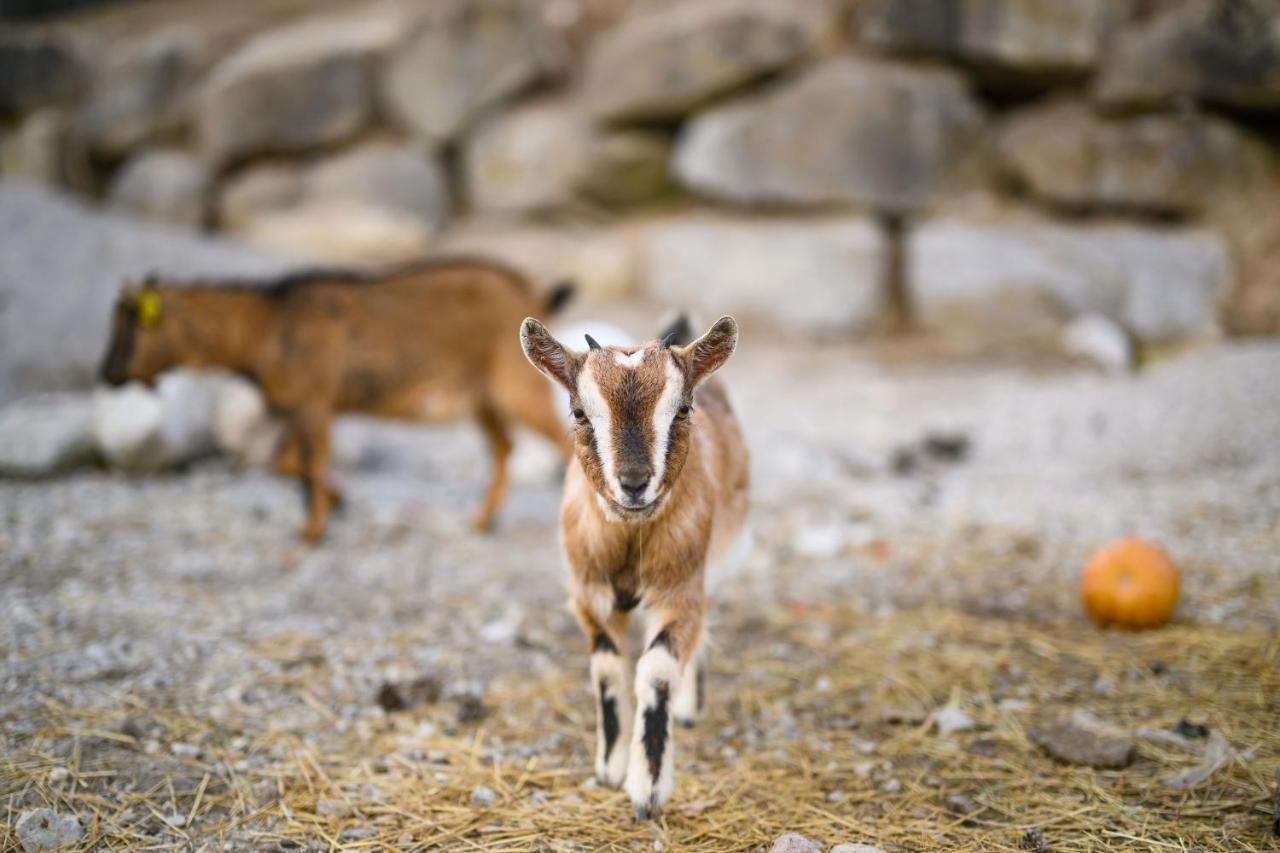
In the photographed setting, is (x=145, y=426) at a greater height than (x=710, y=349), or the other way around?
(x=710, y=349)

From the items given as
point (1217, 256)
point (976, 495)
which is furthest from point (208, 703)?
point (1217, 256)

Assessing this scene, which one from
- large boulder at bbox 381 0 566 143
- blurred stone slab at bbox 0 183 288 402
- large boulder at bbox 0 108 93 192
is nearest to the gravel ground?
blurred stone slab at bbox 0 183 288 402

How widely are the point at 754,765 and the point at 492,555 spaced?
2.58m

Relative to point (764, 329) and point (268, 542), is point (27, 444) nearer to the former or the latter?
point (268, 542)

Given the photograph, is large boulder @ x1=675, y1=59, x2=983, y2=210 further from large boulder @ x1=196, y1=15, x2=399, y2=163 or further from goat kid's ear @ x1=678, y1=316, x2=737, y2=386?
goat kid's ear @ x1=678, y1=316, x2=737, y2=386

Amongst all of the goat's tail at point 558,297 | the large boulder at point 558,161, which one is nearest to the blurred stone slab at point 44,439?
the goat's tail at point 558,297

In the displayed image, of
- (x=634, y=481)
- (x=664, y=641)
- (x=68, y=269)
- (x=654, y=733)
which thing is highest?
(x=68, y=269)

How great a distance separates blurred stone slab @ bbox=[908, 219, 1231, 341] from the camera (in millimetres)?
9734

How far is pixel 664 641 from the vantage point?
296 cm

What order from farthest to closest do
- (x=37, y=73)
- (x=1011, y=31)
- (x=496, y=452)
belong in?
(x=37, y=73), (x=1011, y=31), (x=496, y=452)

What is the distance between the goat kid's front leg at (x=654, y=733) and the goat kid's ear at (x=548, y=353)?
846 millimetres

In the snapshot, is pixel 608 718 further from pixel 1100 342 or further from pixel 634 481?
pixel 1100 342

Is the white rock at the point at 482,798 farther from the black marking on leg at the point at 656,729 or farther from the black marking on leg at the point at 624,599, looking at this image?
the black marking on leg at the point at 624,599

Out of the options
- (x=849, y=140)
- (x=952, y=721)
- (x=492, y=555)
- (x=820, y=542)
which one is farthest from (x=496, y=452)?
(x=849, y=140)
